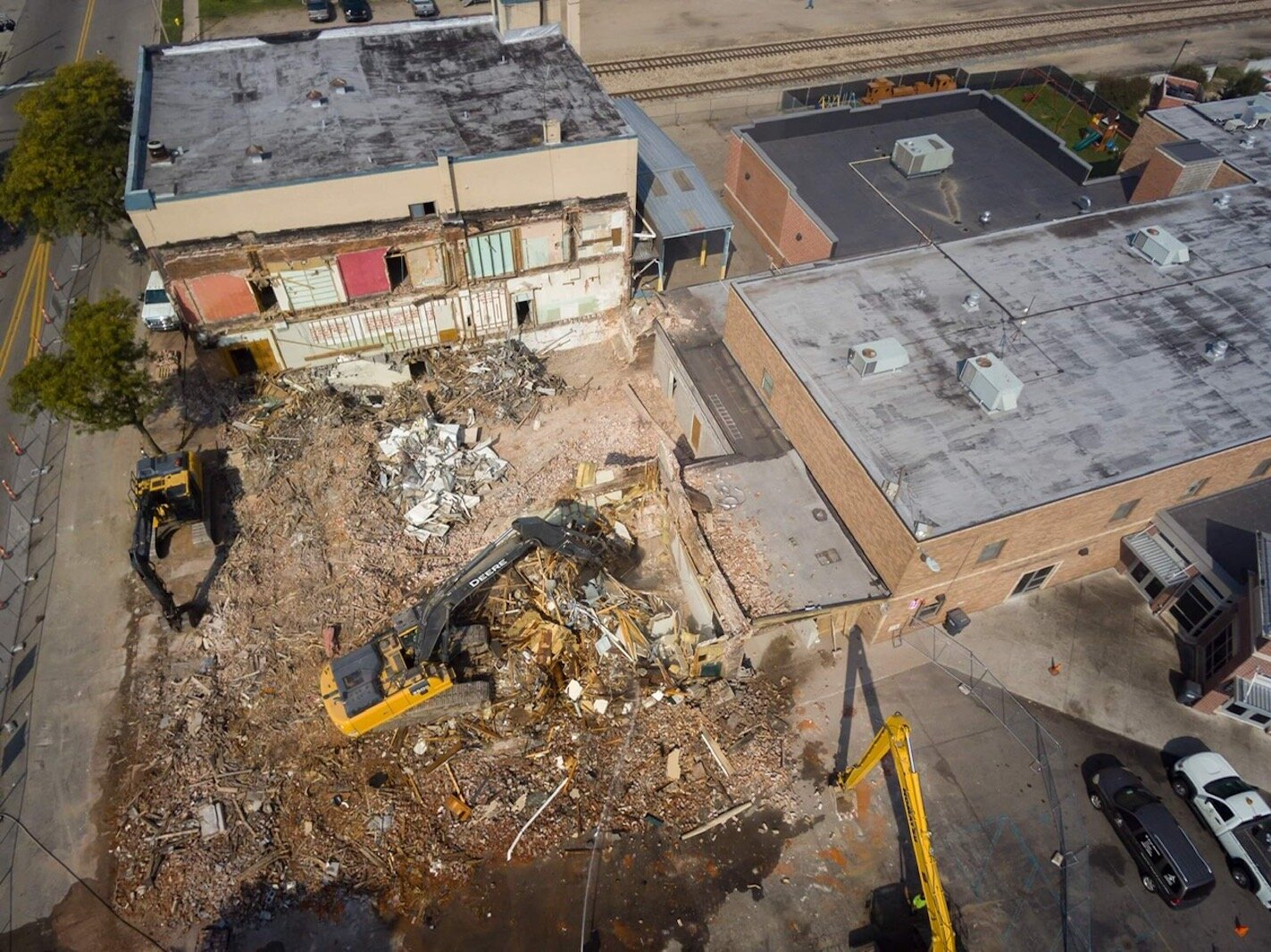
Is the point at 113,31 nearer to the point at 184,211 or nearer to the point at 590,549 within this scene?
the point at 184,211

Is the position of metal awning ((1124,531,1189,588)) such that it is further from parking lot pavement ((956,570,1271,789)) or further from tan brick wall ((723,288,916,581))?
tan brick wall ((723,288,916,581))

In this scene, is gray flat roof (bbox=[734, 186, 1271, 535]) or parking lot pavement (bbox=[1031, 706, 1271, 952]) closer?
parking lot pavement (bbox=[1031, 706, 1271, 952])

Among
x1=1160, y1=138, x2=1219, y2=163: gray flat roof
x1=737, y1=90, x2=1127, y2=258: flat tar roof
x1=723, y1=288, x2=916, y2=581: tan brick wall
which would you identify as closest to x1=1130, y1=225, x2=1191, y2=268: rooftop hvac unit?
x1=737, y1=90, x2=1127, y2=258: flat tar roof

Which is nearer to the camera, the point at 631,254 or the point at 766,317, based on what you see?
the point at 766,317

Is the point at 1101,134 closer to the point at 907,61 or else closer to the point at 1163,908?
the point at 907,61

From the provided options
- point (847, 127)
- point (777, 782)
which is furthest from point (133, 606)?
point (847, 127)

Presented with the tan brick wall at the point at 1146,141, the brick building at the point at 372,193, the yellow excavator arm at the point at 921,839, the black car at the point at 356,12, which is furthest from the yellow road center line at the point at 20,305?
the tan brick wall at the point at 1146,141

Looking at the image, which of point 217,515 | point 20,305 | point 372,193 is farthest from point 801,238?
point 20,305
